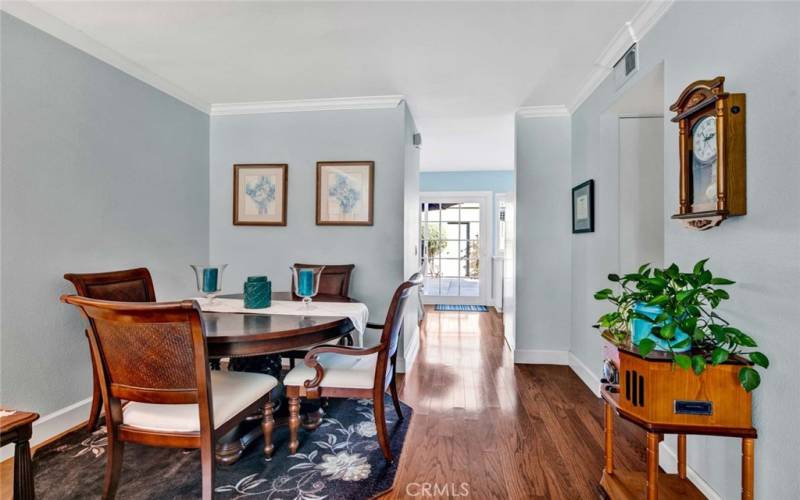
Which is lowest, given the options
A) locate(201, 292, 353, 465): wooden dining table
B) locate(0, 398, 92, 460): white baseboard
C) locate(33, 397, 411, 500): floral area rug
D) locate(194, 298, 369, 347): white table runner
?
locate(33, 397, 411, 500): floral area rug

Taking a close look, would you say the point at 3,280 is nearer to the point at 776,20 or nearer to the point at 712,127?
the point at 712,127

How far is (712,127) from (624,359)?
96 cm

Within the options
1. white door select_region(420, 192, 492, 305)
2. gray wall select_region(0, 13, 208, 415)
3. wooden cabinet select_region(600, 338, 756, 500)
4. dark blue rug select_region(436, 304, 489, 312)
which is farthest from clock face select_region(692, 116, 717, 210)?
white door select_region(420, 192, 492, 305)

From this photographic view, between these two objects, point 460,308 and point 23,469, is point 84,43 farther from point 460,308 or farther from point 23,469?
point 460,308

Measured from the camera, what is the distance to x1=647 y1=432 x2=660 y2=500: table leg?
1.23 metres

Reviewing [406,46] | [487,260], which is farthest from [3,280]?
[487,260]

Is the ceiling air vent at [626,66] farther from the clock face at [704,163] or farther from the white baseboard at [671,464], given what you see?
the white baseboard at [671,464]

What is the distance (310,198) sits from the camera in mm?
3361

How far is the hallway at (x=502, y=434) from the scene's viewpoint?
174 cm

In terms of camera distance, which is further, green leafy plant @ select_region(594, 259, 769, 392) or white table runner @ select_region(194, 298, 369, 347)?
white table runner @ select_region(194, 298, 369, 347)

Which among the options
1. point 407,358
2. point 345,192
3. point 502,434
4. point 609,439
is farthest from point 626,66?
point 407,358

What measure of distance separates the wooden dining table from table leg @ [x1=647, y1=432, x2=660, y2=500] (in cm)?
136

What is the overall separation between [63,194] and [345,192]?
189 cm

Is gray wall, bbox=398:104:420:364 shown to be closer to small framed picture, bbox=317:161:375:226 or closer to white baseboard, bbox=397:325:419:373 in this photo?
white baseboard, bbox=397:325:419:373
